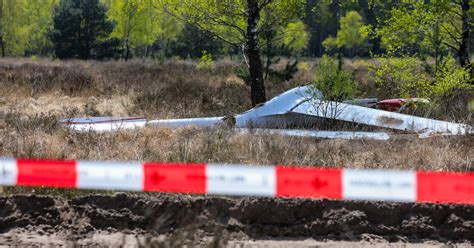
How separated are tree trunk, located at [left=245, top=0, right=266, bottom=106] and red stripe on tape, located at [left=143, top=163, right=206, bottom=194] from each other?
693 centimetres

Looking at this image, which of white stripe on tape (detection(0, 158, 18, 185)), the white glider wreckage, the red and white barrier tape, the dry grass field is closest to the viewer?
the dry grass field

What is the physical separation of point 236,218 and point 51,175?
172 cm

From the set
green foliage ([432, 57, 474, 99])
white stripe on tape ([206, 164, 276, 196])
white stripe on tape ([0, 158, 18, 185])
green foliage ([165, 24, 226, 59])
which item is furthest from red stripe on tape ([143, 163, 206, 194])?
green foliage ([165, 24, 226, 59])

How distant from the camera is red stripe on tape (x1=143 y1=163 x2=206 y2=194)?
433 centimetres

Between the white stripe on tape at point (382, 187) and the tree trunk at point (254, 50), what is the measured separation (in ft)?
23.7

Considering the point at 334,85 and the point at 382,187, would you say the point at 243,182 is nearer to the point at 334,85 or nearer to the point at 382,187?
the point at 382,187

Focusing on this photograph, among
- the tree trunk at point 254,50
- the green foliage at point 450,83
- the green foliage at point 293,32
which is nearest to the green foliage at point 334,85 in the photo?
the green foliage at point 450,83

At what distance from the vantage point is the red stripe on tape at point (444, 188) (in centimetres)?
413

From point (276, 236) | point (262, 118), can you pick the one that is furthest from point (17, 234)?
point (262, 118)

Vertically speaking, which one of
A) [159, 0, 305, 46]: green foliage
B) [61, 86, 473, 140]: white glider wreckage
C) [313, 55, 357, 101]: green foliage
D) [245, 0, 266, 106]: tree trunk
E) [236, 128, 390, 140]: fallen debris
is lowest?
[236, 128, 390, 140]: fallen debris

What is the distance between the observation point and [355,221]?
163 inches

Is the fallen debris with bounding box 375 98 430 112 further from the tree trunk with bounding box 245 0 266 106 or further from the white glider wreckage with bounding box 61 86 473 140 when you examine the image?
the tree trunk with bounding box 245 0 266 106

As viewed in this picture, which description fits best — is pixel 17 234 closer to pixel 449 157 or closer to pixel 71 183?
pixel 71 183

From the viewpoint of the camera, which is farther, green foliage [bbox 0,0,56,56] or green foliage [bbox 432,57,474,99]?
green foliage [bbox 0,0,56,56]
